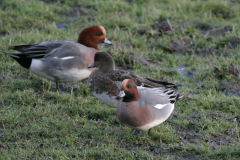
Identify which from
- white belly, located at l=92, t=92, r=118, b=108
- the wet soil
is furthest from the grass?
white belly, located at l=92, t=92, r=118, b=108

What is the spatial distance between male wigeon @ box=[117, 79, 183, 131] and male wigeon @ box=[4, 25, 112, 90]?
4.56 ft

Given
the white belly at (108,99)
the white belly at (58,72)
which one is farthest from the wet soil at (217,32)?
the white belly at (108,99)

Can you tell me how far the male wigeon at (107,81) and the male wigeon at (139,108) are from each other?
20.5 inches

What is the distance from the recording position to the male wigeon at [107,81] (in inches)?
173

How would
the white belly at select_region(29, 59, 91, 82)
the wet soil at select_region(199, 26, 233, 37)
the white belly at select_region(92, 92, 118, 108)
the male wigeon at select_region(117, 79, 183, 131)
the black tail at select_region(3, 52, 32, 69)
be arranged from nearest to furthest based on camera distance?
the male wigeon at select_region(117, 79, 183, 131)
the white belly at select_region(92, 92, 118, 108)
the white belly at select_region(29, 59, 91, 82)
the black tail at select_region(3, 52, 32, 69)
the wet soil at select_region(199, 26, 233, 37)

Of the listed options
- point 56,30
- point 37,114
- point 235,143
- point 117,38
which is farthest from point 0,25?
point 235,143

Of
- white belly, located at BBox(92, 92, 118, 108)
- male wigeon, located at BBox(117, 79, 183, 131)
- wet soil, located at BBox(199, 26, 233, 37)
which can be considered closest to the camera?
male wigeon, located at BBox(117, 79, 183, 131)

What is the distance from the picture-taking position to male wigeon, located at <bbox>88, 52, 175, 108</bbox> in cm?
438

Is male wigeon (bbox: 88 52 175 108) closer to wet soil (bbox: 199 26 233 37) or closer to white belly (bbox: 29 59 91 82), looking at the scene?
white belly (bbox: 29 59 91 82)

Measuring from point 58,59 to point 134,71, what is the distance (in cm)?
142

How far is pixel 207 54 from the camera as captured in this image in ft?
22.1

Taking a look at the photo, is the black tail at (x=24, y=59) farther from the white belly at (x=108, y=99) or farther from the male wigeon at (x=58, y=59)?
the white belly at (x=108, y=99)

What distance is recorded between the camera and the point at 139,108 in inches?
148

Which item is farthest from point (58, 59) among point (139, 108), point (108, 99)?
point (139, 108)
